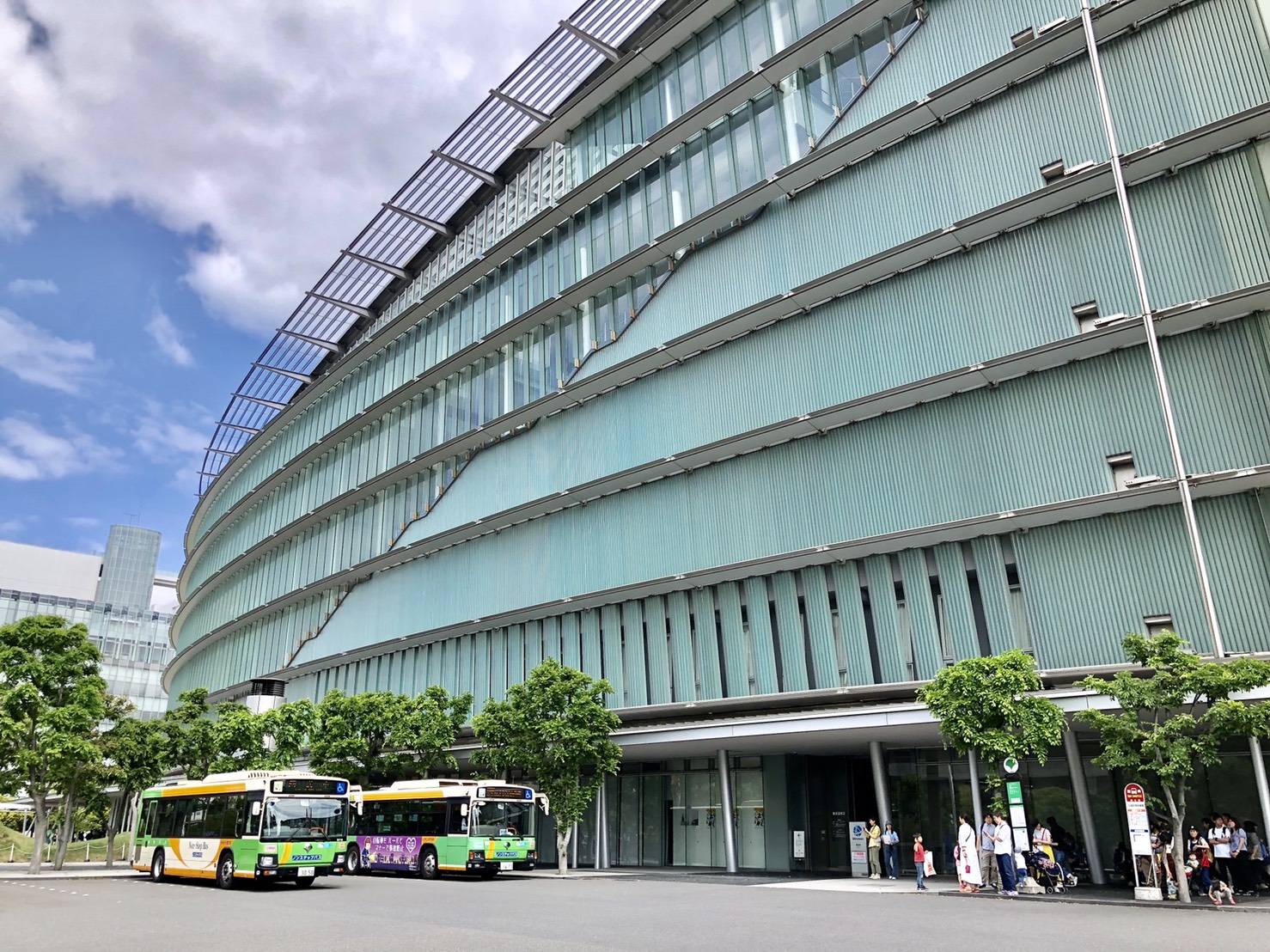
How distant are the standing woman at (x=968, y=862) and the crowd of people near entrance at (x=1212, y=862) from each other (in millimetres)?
3119

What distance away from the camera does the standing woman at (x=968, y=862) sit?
68.4ft

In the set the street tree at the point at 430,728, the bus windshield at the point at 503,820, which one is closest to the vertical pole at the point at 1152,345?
the bus windshield at the point at 503,820

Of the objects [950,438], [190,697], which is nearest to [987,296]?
[950,438]

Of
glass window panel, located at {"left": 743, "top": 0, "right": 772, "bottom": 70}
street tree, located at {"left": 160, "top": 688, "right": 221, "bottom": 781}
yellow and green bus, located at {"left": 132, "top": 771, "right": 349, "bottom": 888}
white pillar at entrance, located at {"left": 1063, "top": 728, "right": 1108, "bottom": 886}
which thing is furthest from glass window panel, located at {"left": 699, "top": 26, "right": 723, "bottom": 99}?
street tree, located at {"left": 160, "top": 688, "right": 221, "bottom": 781}

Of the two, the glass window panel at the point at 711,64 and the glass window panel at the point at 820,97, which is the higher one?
the glass window panel at the point at 711,64

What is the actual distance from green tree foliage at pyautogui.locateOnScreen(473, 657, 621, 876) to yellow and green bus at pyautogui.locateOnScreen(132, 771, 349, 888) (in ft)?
19.7

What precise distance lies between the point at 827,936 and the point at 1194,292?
1742 cm

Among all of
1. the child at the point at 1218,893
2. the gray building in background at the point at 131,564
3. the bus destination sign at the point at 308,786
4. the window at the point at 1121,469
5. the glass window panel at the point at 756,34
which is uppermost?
the gray building in background at the point at 131,564

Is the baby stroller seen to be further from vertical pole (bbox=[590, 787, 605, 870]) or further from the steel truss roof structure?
the steel truss roof structure

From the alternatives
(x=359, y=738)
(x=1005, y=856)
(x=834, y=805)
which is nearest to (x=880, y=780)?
(x=834, y=805)

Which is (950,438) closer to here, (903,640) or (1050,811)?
(903,640)

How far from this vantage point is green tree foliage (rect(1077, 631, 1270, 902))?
670 inches

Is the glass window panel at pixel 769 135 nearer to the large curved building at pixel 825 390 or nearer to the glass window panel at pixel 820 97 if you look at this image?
the large curved building at pixel 825 390

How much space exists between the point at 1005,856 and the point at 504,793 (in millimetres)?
13870
